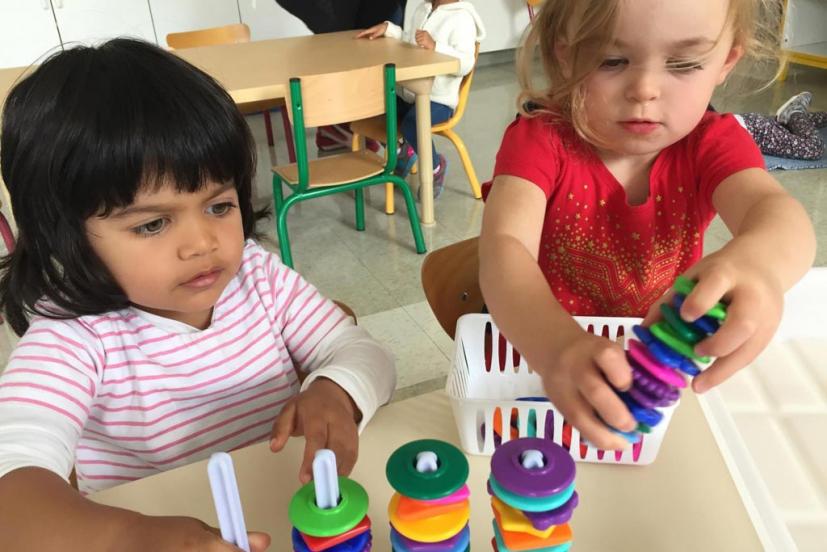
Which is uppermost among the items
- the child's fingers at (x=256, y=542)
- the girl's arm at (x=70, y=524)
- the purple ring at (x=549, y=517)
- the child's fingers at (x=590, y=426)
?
the child's fingers at (x=590, y=426)

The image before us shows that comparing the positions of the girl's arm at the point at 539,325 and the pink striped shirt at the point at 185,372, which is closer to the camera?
the girl's arm at the point at 539,325

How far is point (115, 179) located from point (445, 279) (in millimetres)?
445

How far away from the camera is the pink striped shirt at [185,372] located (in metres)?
0.68

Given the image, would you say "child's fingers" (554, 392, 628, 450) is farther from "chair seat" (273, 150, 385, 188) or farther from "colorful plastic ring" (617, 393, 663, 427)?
"chair seat" (273, 150, 385, 188)

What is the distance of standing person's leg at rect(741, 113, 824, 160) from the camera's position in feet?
9.50

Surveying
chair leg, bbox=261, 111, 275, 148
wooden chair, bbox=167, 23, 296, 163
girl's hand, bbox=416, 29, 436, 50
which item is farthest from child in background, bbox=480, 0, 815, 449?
chair leg, bbox=261, 111, 275, 148

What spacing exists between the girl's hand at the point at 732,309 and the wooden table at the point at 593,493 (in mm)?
180

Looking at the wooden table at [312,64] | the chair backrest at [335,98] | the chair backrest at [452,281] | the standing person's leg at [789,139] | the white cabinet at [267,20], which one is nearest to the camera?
the chair backrest at [452,281]

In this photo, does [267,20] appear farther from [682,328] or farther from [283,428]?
[682,328]

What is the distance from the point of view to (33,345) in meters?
0.69

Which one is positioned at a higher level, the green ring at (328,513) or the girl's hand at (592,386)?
the girl's hand at (592,386)

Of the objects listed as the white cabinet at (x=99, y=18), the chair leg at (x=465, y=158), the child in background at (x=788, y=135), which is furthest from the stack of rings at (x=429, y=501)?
the white cabinet at (x=99, y=18)

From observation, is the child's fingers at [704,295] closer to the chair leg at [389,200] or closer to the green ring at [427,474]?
the green ring at [427,474]

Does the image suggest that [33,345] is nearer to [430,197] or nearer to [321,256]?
[321,256]
